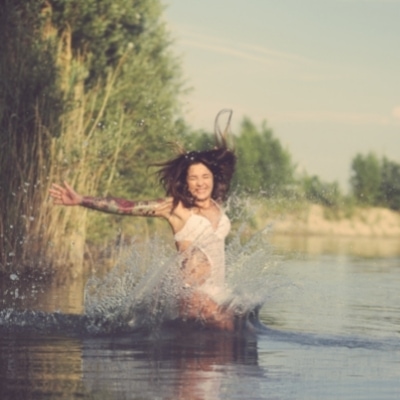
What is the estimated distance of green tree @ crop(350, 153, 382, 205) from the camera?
252 ft

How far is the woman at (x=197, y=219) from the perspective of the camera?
1428 centimetres

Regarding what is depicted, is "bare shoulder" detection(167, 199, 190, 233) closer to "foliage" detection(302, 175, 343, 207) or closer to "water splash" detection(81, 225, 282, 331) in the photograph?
"water splash" detection(81, 225, 282, 331)

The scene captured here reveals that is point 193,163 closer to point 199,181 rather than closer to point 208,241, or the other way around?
point 199,181

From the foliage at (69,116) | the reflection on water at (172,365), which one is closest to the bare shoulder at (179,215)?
the reflection on water at (172,365)

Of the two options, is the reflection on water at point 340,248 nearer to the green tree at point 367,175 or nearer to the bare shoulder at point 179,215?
the green tree at point 367,175

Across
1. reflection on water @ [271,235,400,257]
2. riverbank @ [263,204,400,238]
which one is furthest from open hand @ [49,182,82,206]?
riverbank @ [263,204,400,238]

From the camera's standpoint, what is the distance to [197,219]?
14.5 meters

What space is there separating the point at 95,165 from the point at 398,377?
14977mm

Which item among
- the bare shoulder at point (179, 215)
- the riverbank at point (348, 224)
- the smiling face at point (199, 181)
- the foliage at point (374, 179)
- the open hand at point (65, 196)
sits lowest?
the bare shoulder at point (179, 215)

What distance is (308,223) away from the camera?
6844 cm

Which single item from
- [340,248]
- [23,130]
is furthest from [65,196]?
[340,248]

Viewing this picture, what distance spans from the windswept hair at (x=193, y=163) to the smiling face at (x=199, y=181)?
0.12 ft

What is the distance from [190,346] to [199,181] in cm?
176

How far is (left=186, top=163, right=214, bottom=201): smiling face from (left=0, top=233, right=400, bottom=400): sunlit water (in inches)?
25.2
